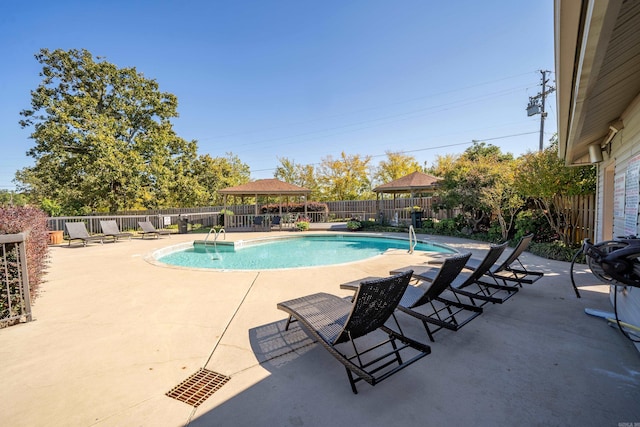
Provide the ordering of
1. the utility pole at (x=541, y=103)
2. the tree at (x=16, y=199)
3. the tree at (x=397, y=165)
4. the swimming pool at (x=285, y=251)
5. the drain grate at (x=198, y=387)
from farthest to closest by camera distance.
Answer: the tree at (x=397, y=165) → the utility pole at (x=541, y=103) → the tree at (x=16, y=199) → the swimming pool at (x=285, y=251) → the drain grate at (x=198, y=387)

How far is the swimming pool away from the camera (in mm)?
8844

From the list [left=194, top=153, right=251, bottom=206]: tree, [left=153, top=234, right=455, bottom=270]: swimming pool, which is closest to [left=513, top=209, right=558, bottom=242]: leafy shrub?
[left=153, top=234, right=455, bottom=270]: swimming pool

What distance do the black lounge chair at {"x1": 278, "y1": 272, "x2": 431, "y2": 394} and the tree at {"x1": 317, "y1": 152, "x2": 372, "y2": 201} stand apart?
27073 millimetres

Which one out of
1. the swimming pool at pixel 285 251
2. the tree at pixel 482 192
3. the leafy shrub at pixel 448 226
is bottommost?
the swimming pool at pixel 285 251

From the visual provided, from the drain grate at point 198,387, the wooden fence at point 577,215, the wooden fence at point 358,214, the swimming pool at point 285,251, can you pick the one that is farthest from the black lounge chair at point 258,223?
the drain grate at point 198,387

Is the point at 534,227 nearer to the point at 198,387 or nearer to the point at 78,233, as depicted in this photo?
the point at 198,387

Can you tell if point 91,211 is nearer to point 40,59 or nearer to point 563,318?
point 40,59

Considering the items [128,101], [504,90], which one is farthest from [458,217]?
[128,101]

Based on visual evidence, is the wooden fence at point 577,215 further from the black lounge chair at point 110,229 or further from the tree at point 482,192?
the black lounge chair at point 110,229

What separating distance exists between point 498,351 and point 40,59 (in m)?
26.1

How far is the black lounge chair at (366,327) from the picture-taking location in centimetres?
214

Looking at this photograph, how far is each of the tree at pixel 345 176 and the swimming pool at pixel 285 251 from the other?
51.7 feet

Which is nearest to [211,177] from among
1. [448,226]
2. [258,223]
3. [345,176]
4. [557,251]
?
[258,223]

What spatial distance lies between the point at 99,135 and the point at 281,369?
66.7ft
